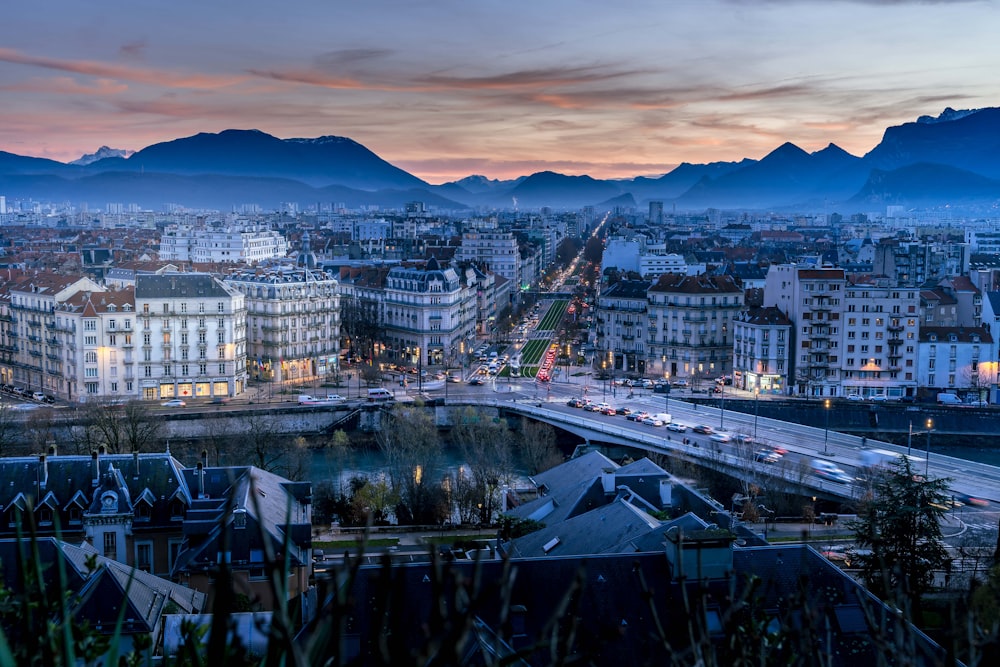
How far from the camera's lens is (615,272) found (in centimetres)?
6288

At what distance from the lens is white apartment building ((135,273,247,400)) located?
38.1 meters

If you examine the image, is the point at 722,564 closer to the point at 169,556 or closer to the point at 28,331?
the point at 169,556

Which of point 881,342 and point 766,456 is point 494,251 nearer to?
point 881,342

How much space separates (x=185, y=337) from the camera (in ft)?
127

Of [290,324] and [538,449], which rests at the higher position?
[290,324]

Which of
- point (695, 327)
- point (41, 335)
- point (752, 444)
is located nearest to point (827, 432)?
point (752, 444)

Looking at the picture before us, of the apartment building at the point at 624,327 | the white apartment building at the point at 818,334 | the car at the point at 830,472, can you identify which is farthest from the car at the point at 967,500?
the apartment building at the point at 624,327

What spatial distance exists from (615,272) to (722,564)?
167 ft

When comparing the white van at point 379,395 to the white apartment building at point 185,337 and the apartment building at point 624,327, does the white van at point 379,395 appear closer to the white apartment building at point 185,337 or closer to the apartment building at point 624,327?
the white apartment building at point 185,337

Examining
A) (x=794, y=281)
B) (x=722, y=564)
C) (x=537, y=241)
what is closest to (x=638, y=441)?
(x=794, y=281)

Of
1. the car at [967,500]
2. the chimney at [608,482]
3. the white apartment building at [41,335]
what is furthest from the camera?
the white apartment building at [41,335]

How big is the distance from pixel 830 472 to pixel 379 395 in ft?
Answer: 57.3

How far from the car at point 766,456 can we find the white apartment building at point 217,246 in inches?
2056

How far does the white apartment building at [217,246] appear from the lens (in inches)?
3068
